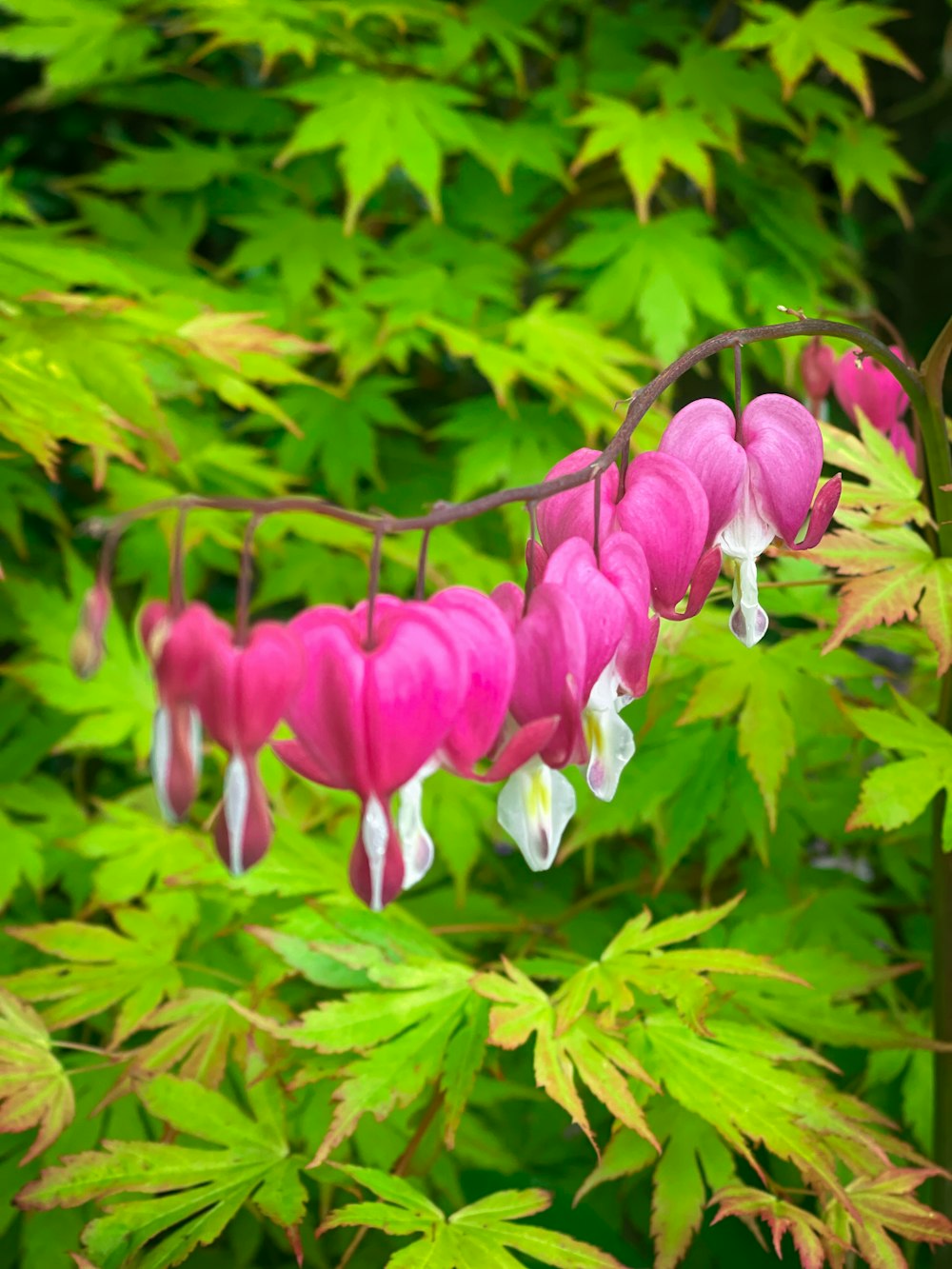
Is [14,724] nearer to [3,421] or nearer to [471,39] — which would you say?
[3,421]

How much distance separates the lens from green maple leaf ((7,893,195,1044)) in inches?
36.4

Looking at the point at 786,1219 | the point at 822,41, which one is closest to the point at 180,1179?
the point at 786,1219

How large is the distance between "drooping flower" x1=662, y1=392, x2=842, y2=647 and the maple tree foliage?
0.82ft

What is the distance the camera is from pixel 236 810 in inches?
16.5

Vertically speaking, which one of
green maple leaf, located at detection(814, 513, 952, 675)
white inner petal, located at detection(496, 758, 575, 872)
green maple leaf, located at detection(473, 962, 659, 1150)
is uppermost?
white inner petal, located at detection(496, 758, 575, 872)

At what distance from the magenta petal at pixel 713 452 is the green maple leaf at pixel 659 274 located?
2.84ft

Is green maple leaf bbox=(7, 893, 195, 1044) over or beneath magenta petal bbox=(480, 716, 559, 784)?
beneath

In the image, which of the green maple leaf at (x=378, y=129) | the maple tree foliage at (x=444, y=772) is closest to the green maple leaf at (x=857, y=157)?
the maple tree foliage at (x=444, y=772)

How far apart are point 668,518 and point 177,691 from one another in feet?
0.78

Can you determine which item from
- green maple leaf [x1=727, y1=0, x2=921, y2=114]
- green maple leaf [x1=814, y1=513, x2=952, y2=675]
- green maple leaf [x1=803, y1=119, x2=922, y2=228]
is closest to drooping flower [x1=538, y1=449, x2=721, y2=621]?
green maple leaf [x1=814, y1=513, x2=952, y2=675]

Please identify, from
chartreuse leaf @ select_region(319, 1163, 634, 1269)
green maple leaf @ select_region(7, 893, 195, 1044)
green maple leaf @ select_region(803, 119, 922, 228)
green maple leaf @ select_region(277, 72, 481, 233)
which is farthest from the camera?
green maple leaf @ select_region(803, 119, 922, 228)

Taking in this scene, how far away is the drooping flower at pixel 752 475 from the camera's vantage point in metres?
0.55

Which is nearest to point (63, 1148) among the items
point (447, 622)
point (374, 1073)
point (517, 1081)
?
point (374, 1073)

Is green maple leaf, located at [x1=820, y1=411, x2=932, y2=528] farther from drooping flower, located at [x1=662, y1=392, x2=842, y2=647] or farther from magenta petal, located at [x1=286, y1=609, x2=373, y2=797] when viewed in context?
magenta petal, located at [x1=286, y1=609, x2=373, y2=797]
